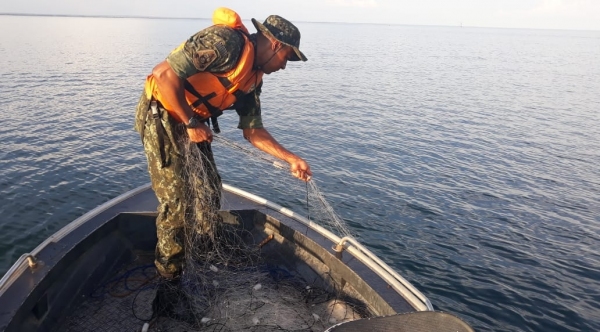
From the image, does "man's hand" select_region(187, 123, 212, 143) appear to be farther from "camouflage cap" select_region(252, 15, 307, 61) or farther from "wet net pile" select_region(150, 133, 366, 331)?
"camouflage cap" select_region(252, 15, 307, 61)

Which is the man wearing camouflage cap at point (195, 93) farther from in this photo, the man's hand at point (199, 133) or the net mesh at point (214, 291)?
the net mesh at point (214, 291)

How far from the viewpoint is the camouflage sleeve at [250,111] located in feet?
13.8

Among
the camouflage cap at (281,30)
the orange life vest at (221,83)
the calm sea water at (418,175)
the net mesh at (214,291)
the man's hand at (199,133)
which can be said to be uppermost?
the camouflage cap at (281,30)

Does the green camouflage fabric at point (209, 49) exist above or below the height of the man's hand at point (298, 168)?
above

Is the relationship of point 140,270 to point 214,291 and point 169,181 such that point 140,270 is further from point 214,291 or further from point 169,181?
point 169,181

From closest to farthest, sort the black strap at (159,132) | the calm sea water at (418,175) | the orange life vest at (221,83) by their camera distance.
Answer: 1. the orange life vest at (221,83)
2. the black strap at (159,132)
3. the calm sea water at (418,175)

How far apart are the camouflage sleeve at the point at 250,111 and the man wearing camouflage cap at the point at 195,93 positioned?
0.03 feet

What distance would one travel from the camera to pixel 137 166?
1244 cm

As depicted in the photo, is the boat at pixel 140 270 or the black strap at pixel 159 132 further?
the black strap at pixel 159 132

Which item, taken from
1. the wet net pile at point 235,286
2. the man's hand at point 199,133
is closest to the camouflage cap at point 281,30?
the man's hand at point 199,133

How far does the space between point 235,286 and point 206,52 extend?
269 cm

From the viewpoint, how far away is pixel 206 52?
3.23 meters

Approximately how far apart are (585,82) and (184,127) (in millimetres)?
36494

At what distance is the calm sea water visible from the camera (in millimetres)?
7781
